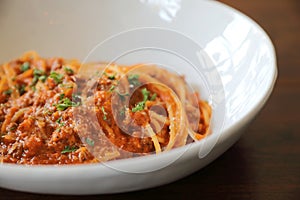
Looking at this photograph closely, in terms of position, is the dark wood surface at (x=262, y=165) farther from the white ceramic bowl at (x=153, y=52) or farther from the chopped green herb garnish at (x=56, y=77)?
the chopped green herb garnish at (x=56, y=77)

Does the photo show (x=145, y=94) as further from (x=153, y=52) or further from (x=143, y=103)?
(x=153, y=52)

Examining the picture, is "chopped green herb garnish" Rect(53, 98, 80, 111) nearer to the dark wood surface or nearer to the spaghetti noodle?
the spaghetti noodle

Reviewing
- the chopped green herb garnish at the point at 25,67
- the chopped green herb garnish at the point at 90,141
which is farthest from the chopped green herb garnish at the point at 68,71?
the chopped green herb garnish at the point at 90,141

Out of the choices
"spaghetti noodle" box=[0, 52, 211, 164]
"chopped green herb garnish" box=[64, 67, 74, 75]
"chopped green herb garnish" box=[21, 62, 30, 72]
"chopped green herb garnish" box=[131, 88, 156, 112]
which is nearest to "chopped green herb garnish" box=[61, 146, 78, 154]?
"spaghetti noodle" box=[0, 52, 211, 164]

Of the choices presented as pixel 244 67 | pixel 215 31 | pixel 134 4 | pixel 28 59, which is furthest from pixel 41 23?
pixel 244 67

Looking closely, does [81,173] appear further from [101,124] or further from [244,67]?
→ [244,67]

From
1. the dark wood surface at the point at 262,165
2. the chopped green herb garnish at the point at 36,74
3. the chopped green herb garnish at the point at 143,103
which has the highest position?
the chopped green herb garnish at the point at 36,74
